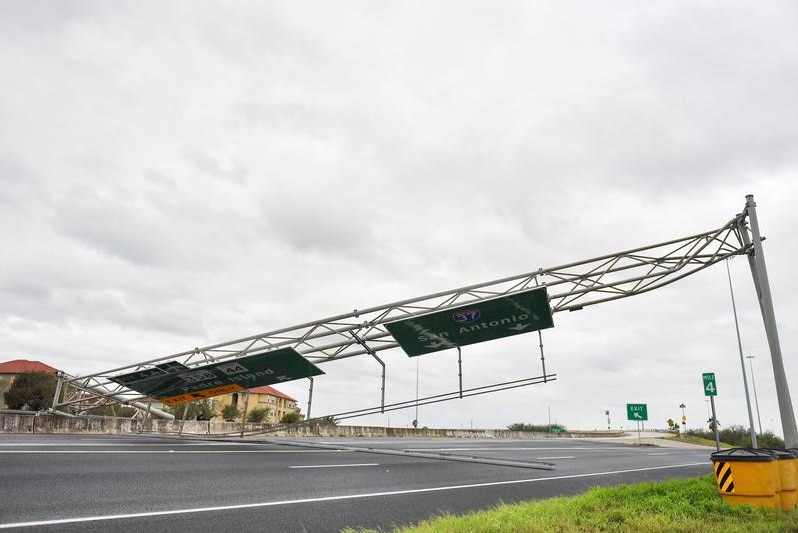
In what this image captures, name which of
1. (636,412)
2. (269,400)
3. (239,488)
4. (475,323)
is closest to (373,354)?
(475,323)

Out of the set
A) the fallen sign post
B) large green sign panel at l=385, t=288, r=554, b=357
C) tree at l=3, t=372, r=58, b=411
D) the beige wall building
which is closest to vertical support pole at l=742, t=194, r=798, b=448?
large green sign panel at l=385, t=288, r=554, b=357

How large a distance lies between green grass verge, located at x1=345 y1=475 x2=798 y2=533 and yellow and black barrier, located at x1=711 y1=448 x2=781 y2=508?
24cm

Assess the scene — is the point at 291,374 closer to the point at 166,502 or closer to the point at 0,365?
the point at 166,502

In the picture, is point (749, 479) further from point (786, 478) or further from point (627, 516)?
point (627, 516)

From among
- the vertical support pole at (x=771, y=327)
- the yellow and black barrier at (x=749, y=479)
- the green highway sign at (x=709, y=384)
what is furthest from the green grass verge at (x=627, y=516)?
the green highway sign at (x=709, y=384)

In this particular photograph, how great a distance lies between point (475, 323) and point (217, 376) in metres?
9.17

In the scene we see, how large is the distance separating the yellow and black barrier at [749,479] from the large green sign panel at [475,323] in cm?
679

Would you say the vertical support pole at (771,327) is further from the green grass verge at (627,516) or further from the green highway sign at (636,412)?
the green highway sign at (636,412)

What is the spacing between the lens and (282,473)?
10.2 m

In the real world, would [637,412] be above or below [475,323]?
below

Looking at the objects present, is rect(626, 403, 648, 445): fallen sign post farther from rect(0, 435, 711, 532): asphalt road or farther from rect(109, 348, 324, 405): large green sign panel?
rect(109, 348, 324, 405): large green sign panel

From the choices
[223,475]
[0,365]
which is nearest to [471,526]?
[223,475]

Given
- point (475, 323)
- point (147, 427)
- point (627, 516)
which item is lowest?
point (627, 516)

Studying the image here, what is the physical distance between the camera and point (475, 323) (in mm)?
14898
